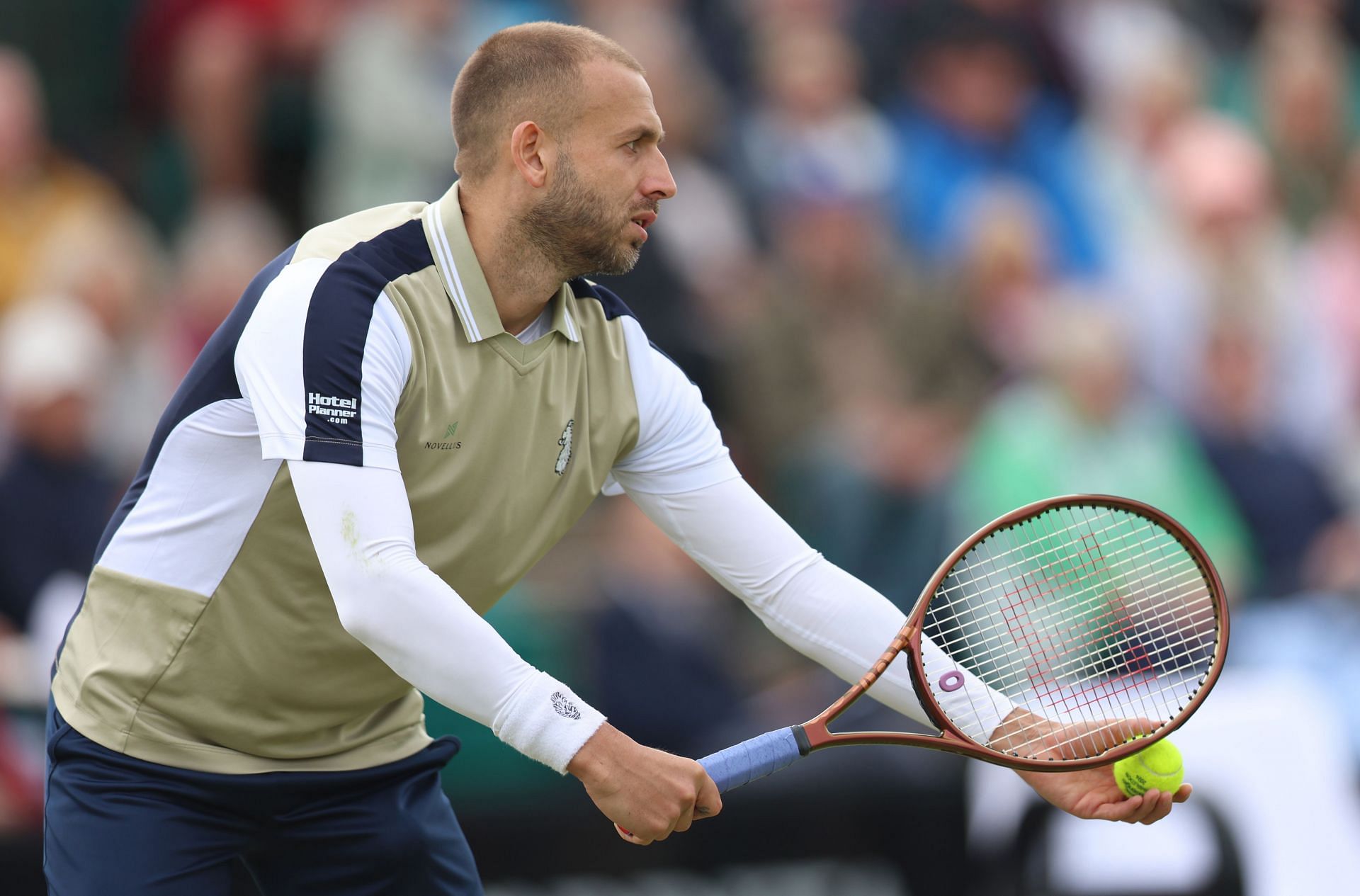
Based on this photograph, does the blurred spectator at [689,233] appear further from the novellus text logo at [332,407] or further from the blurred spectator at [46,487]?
the novellus text logo at [332,407]

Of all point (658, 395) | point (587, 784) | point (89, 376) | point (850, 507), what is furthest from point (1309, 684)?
point (89, 376)

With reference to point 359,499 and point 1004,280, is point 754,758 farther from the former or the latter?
point 1004,280

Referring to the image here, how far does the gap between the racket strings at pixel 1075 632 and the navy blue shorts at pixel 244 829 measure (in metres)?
1.12

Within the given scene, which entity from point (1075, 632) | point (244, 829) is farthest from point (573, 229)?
point (1075, 632)

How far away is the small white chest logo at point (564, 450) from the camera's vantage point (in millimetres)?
3645

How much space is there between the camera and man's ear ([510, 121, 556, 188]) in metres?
3.47

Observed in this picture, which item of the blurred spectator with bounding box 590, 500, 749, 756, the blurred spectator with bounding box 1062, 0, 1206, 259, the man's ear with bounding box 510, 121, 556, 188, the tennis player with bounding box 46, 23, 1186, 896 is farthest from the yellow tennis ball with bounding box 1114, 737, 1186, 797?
the blurred spectator with bounding box 1062, 0, 1206, 259

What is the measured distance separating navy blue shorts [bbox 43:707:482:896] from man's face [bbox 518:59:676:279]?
1.18 m

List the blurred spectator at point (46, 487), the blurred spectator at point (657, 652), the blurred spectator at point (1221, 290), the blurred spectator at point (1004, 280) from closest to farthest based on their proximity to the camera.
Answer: the blurred spectator at point (46, 487) < the blurred spectator at point (657, 652) < the blurred spectator at point (1004, 280) < the blurred spectator at point (1221, 290)

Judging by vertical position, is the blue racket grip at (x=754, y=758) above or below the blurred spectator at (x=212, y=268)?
below

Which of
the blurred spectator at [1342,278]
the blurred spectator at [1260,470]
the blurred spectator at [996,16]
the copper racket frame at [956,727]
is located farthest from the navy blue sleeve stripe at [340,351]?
the blurred spectator at [996,16]

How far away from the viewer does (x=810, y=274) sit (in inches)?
319

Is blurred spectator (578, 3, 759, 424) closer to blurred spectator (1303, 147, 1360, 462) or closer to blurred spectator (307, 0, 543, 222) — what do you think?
blurred spectator (307, 0, 543, 222)

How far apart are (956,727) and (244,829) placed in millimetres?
1475
